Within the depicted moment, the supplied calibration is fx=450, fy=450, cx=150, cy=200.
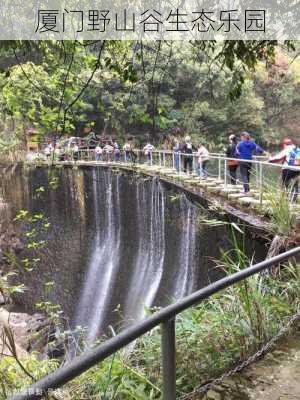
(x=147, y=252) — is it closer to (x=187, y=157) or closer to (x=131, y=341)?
(x=187, y=157)

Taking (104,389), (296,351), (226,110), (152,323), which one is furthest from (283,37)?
(226,110)

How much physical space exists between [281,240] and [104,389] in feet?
11.1

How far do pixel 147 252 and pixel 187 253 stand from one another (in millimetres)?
2469

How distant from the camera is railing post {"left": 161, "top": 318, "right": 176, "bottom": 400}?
1410 mm

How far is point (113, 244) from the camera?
13281 mm

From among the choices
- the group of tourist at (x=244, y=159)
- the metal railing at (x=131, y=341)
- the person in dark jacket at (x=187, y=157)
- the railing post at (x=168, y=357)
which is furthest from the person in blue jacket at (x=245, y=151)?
the railing post at (x=168, y=357)

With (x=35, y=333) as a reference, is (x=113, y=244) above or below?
above

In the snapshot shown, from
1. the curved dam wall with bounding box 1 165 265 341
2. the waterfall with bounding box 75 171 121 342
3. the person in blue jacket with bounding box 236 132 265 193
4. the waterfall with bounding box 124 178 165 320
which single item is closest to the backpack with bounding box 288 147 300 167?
the person in blue jacket with bounding box 236 132 265 193

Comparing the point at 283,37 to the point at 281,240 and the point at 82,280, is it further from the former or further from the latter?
the point at 82,280

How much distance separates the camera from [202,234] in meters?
8.48

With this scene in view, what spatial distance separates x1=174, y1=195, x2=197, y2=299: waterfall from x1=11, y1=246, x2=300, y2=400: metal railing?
683 cm

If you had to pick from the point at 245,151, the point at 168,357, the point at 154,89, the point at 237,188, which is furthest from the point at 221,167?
the point at 168,357

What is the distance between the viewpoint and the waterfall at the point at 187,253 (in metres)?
8.62

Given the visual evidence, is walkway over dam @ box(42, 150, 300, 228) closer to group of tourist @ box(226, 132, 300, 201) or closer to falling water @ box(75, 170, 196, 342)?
group of tourist @ box(226, 132, 300, 201)
